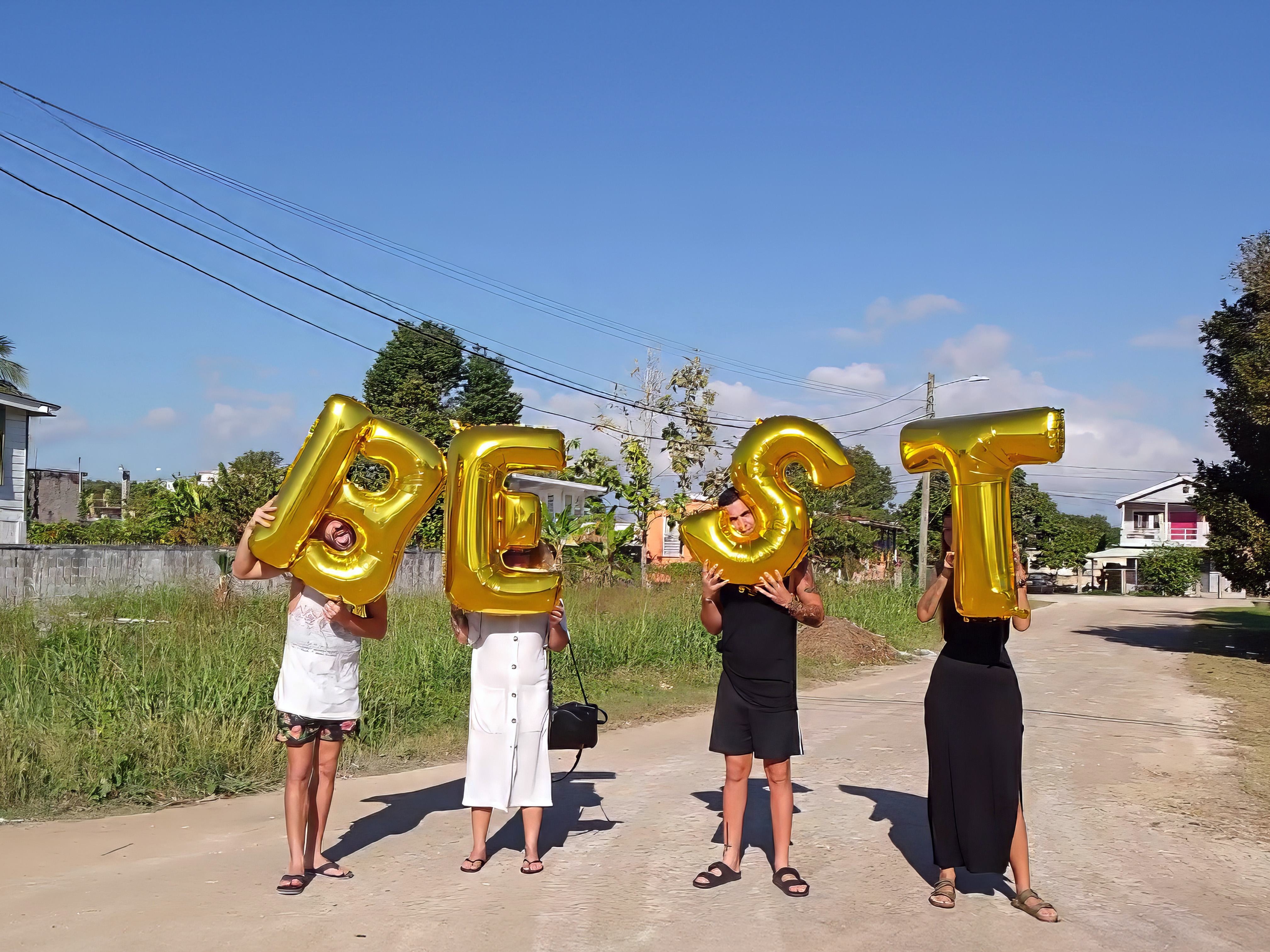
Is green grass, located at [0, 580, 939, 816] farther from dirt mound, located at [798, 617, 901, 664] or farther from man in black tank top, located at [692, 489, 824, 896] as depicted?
man in black tank top, located at [692, 489, 824, 896]

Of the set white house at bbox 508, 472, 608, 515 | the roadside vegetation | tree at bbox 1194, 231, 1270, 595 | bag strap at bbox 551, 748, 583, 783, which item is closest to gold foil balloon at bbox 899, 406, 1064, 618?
bag strap at bbox 551, 748, 583, 783

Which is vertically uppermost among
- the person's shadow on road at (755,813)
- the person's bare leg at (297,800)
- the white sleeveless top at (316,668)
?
the white sleeveless top at (316,668)

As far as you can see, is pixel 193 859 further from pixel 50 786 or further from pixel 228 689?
pixel 228 689

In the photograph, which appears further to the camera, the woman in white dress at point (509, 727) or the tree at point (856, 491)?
the tree at point (856, 491)

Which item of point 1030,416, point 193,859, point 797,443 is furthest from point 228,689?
point 1030,416

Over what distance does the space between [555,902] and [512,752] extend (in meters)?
0.78

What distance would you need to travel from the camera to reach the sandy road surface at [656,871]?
4.93m

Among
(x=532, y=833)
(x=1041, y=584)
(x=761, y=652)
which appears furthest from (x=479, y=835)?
(x=1041, y=584)

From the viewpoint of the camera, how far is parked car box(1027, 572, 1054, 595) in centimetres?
6912

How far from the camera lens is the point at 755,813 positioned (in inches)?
286

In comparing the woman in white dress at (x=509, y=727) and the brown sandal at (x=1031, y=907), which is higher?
the woman in white dress at (x=509, y=727)

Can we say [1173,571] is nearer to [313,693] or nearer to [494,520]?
[494,520]

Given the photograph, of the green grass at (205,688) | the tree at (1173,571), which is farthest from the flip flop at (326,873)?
the tree at (1173,571)

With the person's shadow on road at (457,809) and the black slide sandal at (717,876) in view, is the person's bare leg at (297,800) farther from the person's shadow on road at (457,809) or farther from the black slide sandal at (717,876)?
the black slide sandal at (717,876)
